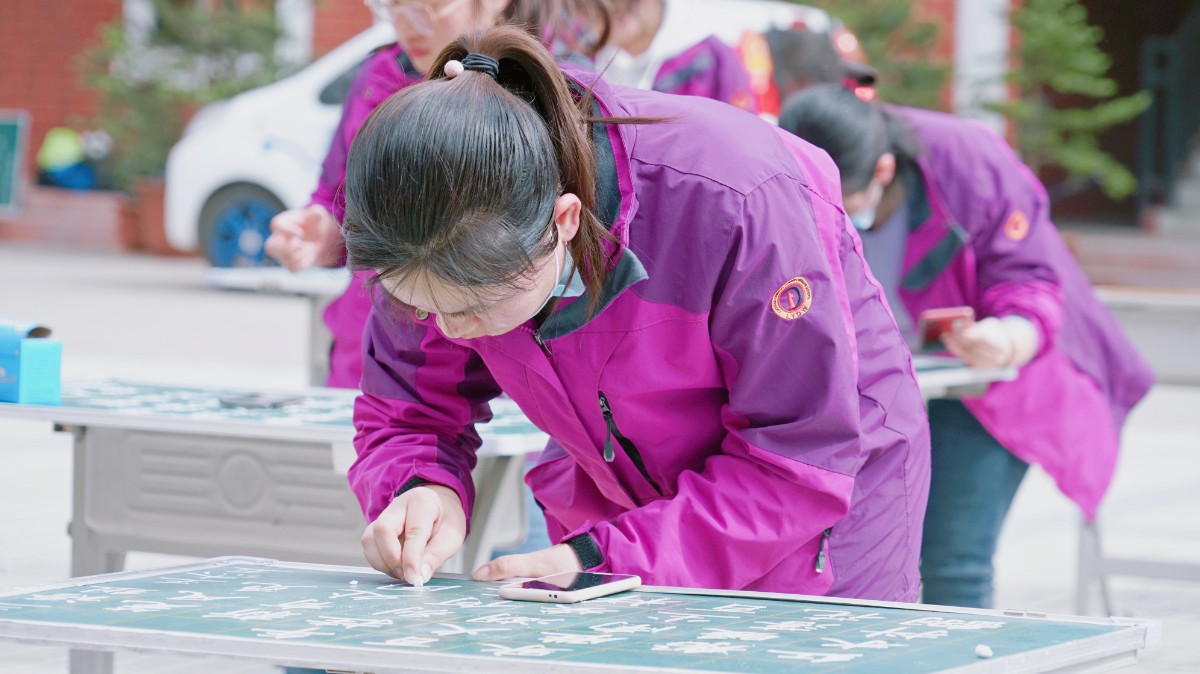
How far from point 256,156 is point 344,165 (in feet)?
28.9

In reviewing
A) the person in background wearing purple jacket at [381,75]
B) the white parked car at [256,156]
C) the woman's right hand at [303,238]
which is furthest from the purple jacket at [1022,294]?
the white parked car at [256,156]

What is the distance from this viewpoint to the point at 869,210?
12.2 ft

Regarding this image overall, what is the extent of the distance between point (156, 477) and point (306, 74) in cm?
890

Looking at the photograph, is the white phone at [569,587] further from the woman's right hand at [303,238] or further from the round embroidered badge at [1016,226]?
the round embroidered badge at [1016,226]

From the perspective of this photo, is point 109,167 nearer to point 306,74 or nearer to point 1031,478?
point 306,74

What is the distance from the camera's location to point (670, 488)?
2.15 meters

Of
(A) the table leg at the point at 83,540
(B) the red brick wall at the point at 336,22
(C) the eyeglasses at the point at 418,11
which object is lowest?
(A) the table leg at the point at 83,540

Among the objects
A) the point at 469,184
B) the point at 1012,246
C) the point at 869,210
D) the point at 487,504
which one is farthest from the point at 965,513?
the point at 469,184

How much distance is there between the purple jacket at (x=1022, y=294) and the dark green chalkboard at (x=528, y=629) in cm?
184

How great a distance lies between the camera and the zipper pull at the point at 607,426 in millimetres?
2027

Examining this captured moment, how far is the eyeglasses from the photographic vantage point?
10.3 feet

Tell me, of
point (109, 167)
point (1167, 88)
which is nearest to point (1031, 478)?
point (1167, 88)

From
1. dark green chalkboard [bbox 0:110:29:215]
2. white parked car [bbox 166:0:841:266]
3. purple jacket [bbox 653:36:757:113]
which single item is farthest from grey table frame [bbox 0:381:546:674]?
dark green chalkboard [bbox 0:110:29:215]

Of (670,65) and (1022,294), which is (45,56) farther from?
(1022,294)
